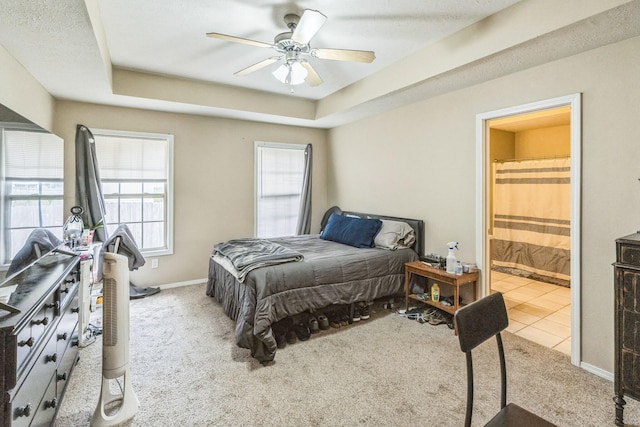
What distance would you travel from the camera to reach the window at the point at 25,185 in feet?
5.07

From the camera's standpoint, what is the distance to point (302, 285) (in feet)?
9.53

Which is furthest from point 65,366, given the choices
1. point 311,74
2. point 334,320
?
point 311,74

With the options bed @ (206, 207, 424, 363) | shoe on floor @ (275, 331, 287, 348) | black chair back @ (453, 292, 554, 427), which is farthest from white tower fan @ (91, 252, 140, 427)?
black chair back @ (453, 292, 554, 427)

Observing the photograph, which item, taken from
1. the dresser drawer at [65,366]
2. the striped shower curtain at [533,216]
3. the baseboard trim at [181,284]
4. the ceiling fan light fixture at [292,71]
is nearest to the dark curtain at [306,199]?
the baseboard trim at [181,284]

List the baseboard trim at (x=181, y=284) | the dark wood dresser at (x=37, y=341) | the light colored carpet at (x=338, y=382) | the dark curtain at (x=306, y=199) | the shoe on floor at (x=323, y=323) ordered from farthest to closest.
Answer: the dark curtain at (x=306, y=199) → the baseboard trim at (x=181, y=284) → the shoe on floor at (x=323, y=323) → the light colored carpet at (x=338, y=382) → the dark wood dresser at (x=37, y=341)

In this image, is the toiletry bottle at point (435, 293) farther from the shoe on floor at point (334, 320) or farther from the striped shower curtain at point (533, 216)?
the striped shower curtain at point (533, 216)

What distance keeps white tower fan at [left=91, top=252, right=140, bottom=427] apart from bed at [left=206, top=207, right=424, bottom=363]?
83 centimetres

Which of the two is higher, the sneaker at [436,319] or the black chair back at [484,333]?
the black chair back at [484,333]

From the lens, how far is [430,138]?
12.3ft

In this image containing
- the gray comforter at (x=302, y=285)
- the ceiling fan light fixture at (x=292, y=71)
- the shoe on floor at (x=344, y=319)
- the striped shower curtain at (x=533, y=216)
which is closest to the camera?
A: the gray comforter at (x=302, y=285)

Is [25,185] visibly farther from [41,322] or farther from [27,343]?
[27,343]

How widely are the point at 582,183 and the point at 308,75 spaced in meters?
2.41

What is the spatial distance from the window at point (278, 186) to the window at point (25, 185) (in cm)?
288

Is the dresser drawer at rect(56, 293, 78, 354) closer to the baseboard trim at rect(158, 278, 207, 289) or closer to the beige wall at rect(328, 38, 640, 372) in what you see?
the baseboard trim at rect(158, 278, 207, 289)
